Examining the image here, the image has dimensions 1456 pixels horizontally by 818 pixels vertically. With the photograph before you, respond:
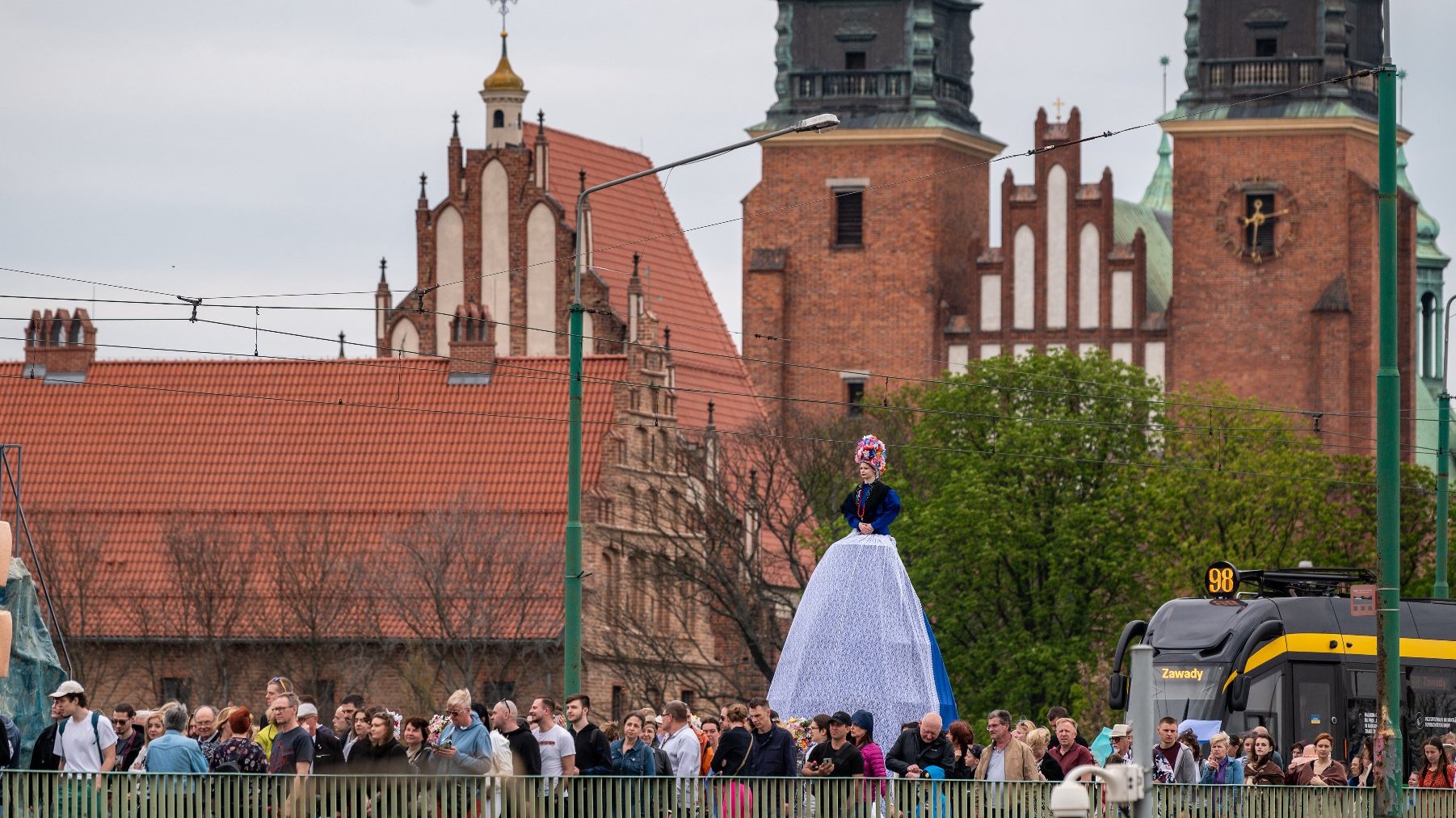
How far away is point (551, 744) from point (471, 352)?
132 ft

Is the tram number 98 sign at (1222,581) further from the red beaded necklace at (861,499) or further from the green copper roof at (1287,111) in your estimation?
the green copper roof at (1287,111)

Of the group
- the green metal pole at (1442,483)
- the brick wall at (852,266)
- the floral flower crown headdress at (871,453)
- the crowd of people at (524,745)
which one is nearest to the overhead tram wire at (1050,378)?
the brick wall at (852,266)

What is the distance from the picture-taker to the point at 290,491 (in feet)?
189

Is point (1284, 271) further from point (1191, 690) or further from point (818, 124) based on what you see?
point (818, 124)

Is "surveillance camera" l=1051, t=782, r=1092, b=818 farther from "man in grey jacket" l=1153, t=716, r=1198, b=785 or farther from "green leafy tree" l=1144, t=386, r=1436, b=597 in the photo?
"green leafy tree" l=1144, t=386, r=1436, b=597

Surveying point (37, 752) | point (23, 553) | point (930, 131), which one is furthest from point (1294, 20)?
point (37, 752)

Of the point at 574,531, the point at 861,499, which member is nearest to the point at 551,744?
the point at 861,499

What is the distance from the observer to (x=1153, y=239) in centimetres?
7719

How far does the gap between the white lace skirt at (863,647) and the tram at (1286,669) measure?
28.2 ft

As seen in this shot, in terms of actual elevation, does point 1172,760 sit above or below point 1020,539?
below

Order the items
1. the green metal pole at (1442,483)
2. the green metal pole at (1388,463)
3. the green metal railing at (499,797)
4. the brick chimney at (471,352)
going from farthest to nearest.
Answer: the brick chimney at (471,352), the green metal pole at (1442,483), the green metal pole at (1388,463), the green metal railing at (499,797)

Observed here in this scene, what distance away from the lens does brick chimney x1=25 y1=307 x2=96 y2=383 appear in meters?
61.3

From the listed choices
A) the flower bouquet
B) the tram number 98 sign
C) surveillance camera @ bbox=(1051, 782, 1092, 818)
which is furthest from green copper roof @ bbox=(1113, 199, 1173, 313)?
surveillance camera @ bbox=(1051, 782, 1092, 818)

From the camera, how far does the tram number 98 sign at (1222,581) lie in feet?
101
